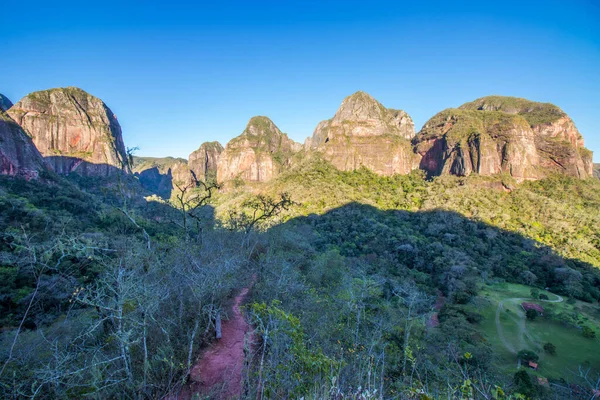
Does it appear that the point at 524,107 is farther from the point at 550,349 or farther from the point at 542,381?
the point at 542,381

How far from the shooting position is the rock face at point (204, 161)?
4250 inches

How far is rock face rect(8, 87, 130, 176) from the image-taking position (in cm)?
6438

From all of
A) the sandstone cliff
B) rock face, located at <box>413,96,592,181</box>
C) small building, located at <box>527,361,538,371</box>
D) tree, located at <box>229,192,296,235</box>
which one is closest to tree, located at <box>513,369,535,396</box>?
small building, located at <box>527,361,538,371</box>

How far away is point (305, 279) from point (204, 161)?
340 feet

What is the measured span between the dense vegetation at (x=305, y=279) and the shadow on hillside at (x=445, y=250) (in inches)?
9.0

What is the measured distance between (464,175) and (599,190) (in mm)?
23001

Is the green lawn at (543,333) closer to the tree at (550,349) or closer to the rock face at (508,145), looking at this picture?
the tree at (550,349)

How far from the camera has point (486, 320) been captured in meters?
22.1

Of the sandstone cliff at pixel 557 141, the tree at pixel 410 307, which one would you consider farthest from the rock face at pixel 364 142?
the tree at pixel 410 307

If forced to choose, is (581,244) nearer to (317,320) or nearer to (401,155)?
(401,155)

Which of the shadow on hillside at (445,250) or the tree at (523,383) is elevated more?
the shadow on hillside at (445,250)

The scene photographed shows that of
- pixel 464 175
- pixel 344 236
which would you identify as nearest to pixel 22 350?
pixel 344 236

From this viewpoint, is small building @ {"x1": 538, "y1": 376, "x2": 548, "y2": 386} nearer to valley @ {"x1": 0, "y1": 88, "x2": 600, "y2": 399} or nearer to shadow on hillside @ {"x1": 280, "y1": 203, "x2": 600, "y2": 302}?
valley @ {"x1": 0, "y1": 88, "x2": 600, "y2": 399}

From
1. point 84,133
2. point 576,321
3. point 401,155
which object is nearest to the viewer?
point 576,321
